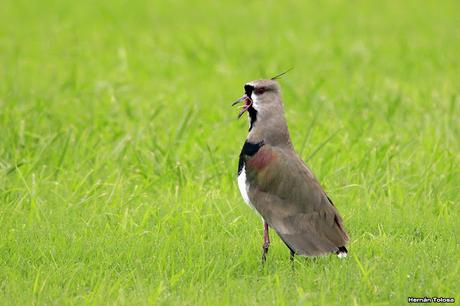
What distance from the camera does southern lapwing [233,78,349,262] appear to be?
5.18 meters

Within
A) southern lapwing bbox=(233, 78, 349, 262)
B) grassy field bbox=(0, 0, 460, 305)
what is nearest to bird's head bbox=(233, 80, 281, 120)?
southern lapwing bbox=(233, 78, 349, 262)

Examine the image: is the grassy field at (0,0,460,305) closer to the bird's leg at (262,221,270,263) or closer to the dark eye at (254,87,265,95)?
the bird's leg at (262,221,270,263)

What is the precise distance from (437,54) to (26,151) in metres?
5.96

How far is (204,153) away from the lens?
7.58 meters

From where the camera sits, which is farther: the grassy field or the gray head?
the gray head

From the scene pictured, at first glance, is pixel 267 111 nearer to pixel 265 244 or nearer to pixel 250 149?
pixel 250 149

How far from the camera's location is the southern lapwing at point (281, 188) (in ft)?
17.0

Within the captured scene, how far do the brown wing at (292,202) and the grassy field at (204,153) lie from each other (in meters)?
0.22

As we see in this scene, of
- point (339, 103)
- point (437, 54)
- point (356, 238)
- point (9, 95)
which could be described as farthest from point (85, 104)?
point (437, 54)

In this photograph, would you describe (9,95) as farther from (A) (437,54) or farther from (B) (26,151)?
(A) (437,54)

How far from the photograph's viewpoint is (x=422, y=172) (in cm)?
718

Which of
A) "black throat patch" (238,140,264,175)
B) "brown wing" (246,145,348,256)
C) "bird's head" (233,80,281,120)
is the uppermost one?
"bird's head" (233,80,281,120)

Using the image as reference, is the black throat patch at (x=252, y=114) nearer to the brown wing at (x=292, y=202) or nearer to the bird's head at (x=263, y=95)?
the bird's head at (x=263, y=95)

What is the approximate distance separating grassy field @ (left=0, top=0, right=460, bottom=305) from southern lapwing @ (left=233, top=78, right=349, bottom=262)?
0.74 feet
